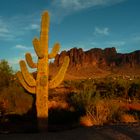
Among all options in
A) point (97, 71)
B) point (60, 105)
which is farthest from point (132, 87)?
point (97, 71)

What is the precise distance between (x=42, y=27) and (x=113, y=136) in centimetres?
689

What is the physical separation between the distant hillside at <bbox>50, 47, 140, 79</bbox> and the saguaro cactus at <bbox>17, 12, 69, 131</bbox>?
57.4 metres

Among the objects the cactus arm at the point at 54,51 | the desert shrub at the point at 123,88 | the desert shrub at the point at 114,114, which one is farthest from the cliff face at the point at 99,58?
the cactus arm at the point at 54,51

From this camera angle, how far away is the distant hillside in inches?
3081

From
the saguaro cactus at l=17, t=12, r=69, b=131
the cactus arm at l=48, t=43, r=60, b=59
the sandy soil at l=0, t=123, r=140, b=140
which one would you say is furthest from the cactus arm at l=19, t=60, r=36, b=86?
the sandy soil at l=0, t=123, r=140, b=140

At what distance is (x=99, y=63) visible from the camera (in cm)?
8662

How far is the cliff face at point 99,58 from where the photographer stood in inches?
3174

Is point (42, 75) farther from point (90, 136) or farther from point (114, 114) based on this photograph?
point (114, 114)

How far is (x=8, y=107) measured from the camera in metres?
19.1

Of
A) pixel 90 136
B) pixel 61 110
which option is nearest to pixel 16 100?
pixel 61 110

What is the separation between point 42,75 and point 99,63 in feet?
235

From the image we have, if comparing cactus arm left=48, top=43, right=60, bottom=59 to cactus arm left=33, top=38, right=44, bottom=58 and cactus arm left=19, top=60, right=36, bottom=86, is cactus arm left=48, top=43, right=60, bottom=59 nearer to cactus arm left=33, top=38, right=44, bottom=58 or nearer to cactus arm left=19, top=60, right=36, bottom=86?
cactus arm left=33, top=38, right=44, bottom=58

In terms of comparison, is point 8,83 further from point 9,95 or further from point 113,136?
point 113,136

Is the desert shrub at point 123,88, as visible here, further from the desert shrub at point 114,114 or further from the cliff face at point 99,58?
the cliff face at point 99,58
